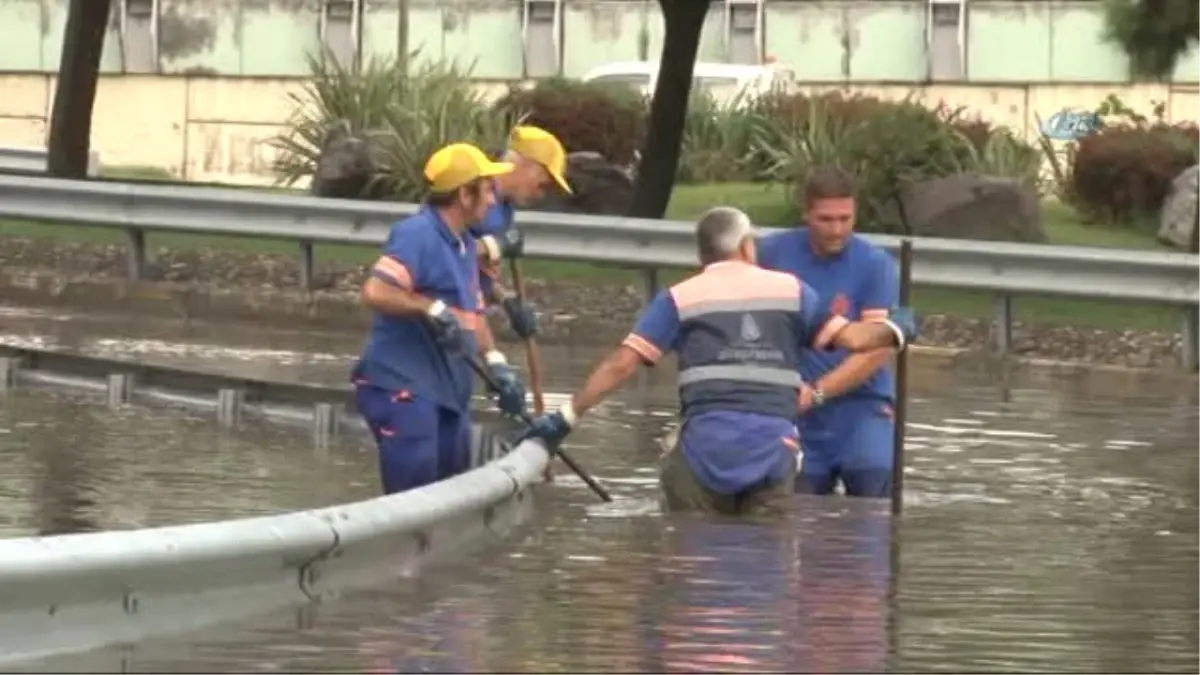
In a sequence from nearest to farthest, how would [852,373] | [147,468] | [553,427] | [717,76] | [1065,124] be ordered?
1. [553,427]
2. [852,373]
3. [147,468]
4. [1065,124]
5. [717,76]

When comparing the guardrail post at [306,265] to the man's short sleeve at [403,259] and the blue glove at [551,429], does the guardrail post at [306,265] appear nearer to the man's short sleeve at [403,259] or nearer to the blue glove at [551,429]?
the blue glove at [551,429]

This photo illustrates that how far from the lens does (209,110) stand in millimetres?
49781

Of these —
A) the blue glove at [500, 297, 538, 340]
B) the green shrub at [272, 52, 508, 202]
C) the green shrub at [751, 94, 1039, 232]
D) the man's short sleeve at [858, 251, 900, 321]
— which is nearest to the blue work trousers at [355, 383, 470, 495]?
the man's short sleeve at [858, 251, 900, 321]

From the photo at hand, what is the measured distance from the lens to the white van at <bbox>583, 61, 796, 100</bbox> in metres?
43.5

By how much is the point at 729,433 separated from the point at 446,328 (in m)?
1.08

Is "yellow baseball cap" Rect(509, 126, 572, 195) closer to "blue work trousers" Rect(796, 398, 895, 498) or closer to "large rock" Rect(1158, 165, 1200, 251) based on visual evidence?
"blue work trousers" Rect(796, 398, 895, 498)

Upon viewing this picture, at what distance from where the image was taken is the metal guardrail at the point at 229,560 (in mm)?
8320

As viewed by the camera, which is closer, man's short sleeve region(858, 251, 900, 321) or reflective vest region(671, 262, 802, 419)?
reflective vest region(671, 262, 802, 419)

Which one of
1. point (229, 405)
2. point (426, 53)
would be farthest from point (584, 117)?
point (229, 405)

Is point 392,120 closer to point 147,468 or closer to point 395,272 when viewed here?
point 147,468

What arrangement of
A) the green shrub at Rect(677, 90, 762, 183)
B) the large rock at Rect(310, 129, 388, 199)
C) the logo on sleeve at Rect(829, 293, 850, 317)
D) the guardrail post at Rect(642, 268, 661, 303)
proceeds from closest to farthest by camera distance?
1. the logo on sleeve at Rect(829, 293, 850, 317)
2. the guardrail post at Rect(642, 268, 661, 303)
3. the large rock at Rect(310, 129, 388, 199)
4. the green shrub at Rect(677, 90, 762, 183)

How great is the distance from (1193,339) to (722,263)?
27.1 ft

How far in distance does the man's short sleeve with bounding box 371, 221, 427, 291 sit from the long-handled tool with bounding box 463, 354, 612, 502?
349 mm

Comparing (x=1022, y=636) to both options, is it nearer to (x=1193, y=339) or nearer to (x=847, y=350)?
(x=847, y=350)
